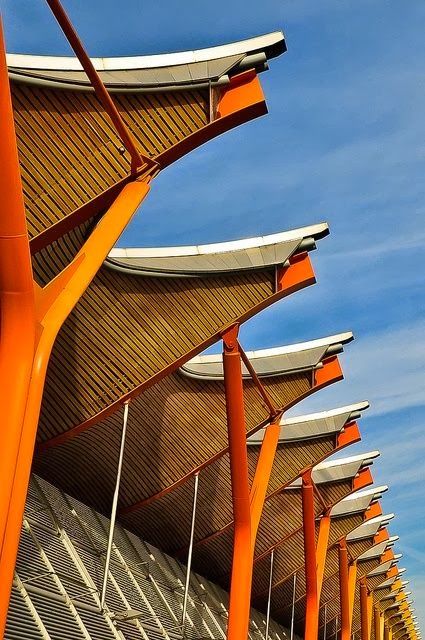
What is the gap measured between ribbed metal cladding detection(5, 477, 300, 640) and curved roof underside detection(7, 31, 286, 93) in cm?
833

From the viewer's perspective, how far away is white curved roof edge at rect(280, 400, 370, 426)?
29234 millimetres

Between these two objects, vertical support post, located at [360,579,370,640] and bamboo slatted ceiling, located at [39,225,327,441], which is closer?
bamboo slatted ceiling, located at [39,225,327,441]

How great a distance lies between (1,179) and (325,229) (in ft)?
38.8

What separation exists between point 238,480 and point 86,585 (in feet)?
14.4

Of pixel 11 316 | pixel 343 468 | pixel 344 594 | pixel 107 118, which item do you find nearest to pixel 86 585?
pixel 107 118

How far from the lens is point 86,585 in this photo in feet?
57.8

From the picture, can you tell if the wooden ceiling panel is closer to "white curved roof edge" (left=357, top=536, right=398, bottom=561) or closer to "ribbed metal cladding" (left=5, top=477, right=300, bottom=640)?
"ribbed metal cladding" (left=5, top=477, right=300, bottom=640)

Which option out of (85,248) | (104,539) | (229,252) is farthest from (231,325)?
(85,248)

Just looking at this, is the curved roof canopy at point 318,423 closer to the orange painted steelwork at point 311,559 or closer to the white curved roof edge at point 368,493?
the orange painted steelwork at point 311,559

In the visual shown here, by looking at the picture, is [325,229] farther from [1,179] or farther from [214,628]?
[214,628]

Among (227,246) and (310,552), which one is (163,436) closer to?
(227,246)

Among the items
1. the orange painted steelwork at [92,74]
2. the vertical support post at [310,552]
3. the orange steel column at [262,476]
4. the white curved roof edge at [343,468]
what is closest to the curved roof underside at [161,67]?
the orange painted steelwork at [92,74]

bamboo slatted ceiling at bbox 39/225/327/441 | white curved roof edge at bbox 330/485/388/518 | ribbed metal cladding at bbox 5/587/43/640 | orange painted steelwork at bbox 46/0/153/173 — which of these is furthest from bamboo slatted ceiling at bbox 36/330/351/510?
white curved roof edge at bbox 330/485/388/518

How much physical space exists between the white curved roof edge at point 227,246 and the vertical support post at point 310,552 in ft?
40.3
